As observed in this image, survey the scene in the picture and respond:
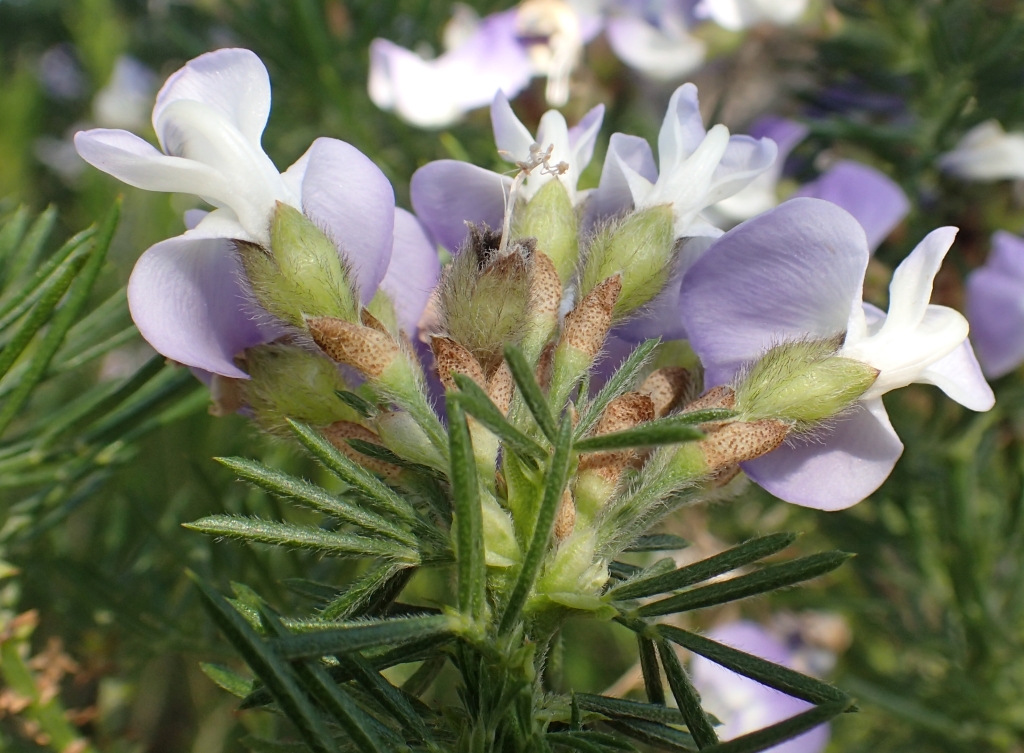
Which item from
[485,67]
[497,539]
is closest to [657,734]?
[497,539]

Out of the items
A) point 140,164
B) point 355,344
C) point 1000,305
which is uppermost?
point 140,164

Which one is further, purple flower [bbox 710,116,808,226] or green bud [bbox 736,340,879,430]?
purple flower [bbox 710,116,808,226]

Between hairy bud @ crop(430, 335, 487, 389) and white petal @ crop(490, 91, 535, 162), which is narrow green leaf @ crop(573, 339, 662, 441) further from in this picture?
white petal @ crop(490, 91, 535, 162)

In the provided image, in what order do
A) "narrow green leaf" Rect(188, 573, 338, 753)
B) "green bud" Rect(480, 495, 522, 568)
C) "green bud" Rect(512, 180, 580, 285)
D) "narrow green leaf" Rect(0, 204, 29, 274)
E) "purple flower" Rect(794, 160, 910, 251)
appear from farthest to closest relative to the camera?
"purple flower" Rect(794, 160, 910, 251) → "narrow green leaf" Rect(0, 204, 29, 274) → "green bud" Rect(512, 180, 580, 285) → "green bud" Rect(480, 495, 522, 568) → "narrow green leaf" Rect(188, 573, 338, 753)

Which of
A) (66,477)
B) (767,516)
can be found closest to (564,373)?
(66,477)

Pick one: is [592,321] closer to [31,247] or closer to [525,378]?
[525,378]

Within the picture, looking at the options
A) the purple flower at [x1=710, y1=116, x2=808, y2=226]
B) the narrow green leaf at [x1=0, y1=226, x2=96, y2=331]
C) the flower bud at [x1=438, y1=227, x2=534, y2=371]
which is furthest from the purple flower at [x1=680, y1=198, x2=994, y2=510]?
the purple flower at [x1=710, y1=116, x2=808, y2=226]
